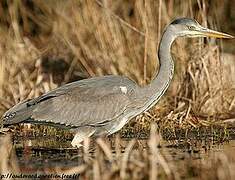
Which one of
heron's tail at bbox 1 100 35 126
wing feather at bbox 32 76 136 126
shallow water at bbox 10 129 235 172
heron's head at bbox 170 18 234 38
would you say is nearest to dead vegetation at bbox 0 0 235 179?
shallow water at bbox 10 129 235 172

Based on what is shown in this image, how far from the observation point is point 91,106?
23.6 ft

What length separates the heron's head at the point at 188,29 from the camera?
7652 millimetres

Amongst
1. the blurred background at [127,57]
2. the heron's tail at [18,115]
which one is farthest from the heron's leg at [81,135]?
the blurred background at [127,57]

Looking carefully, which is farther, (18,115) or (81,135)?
(81,135)

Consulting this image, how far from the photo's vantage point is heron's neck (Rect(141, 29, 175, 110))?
7.30 m

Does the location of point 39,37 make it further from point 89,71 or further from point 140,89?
point 140,89

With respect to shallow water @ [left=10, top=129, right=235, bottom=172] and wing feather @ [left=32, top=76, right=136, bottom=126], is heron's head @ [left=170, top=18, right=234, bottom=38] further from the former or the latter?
shallow water @ [left=10, top=129, right=235, bottom=172]

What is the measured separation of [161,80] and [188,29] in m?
0.69

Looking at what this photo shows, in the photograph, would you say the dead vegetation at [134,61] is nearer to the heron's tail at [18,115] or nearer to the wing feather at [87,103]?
the wing feather at [87,103]

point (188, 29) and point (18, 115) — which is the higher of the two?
point (188, 29)

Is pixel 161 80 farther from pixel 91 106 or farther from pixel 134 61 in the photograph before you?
pixel 134 61

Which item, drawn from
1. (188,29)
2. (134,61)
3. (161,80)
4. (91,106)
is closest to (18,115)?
(91,106)

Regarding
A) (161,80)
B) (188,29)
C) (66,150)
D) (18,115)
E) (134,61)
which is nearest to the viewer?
(66,150)

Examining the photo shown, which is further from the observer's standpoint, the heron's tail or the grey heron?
the grey heron
